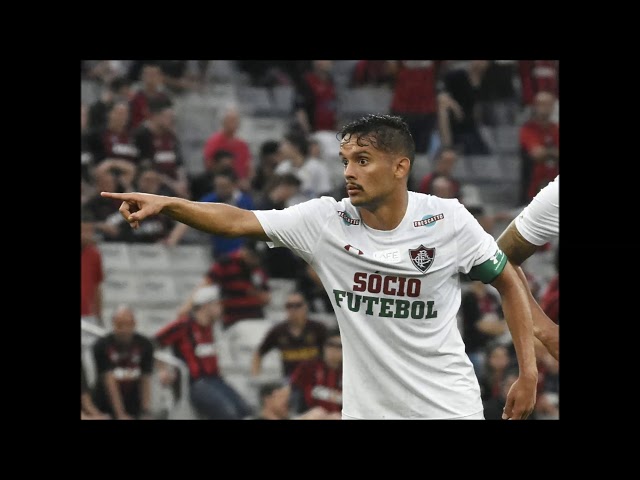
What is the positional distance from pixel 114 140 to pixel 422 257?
23.8ft

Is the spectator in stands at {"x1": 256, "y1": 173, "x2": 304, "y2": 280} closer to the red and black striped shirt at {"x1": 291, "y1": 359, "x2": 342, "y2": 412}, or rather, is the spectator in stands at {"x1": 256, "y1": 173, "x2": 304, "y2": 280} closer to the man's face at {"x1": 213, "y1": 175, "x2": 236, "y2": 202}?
the man's face at {"x1": 213, "y1": 175, "x2": 236, "y2": 202}

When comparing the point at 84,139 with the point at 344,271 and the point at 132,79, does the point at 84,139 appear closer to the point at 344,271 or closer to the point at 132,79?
the point at 132,79

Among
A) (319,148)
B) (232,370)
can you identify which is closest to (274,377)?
(232,370)

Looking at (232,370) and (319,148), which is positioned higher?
(319,148)

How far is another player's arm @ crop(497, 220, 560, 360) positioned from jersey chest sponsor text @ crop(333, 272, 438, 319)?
0.86 meters

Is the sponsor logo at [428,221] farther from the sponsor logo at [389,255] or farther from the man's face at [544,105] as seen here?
the man's face at [544,105]

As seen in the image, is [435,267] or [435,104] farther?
[435,104]

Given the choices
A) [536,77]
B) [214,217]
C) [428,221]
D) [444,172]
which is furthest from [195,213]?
[536,77]

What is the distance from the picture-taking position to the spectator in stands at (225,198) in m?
11.9

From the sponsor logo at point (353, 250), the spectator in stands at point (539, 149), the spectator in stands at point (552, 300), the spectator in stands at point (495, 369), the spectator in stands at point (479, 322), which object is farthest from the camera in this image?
the spectator in stands at point (539, 149)

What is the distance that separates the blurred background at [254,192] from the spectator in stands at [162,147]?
2 cm

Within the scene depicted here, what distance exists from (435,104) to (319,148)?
1646 mm

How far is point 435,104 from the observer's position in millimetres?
13562

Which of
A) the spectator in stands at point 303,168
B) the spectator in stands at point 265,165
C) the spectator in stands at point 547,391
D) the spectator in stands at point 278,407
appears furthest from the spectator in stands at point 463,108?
the spectator in stands at point 278,407
